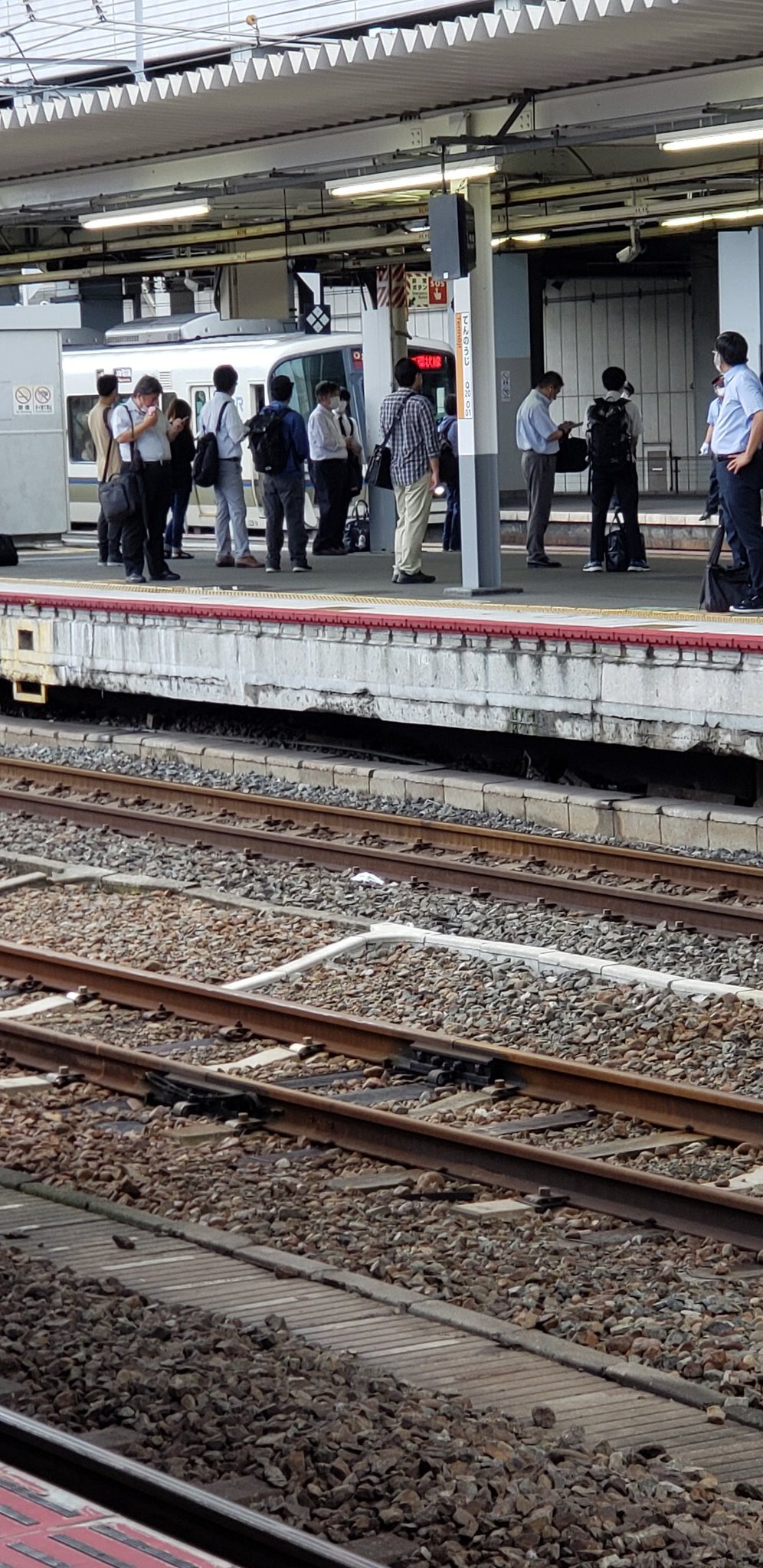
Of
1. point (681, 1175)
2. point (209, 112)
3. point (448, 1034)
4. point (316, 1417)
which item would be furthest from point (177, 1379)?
point (209, 112)

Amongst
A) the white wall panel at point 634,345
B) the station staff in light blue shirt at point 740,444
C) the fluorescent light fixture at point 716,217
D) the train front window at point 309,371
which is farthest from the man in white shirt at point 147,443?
the white wall panel at point 634,345

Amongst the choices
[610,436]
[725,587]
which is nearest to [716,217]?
[610,436]

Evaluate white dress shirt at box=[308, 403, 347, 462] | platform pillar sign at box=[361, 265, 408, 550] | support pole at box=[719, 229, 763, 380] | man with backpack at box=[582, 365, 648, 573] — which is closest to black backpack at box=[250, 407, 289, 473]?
white dress shirt at box=[308, 403, 347, 462]

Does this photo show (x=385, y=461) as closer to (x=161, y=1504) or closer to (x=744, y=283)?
(x=161, y=1504)

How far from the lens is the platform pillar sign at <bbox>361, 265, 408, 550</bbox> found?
19.3m

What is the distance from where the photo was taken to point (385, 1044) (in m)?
6.49

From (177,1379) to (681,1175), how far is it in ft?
6.44

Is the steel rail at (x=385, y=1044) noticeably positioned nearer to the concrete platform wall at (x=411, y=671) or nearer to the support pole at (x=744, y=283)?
the concrete platform wall at (x=411, y=671)

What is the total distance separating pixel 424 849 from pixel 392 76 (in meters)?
5.10

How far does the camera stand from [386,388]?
63.3ft

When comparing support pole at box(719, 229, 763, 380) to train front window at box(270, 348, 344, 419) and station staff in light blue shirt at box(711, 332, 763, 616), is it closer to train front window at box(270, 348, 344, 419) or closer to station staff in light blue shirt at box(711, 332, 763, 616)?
train front window at box(270, 348, 344, 419)

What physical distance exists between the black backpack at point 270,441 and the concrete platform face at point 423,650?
3.09ft

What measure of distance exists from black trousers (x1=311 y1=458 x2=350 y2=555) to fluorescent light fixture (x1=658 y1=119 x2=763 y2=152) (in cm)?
616

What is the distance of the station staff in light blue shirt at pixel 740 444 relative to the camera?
11.2 metres
